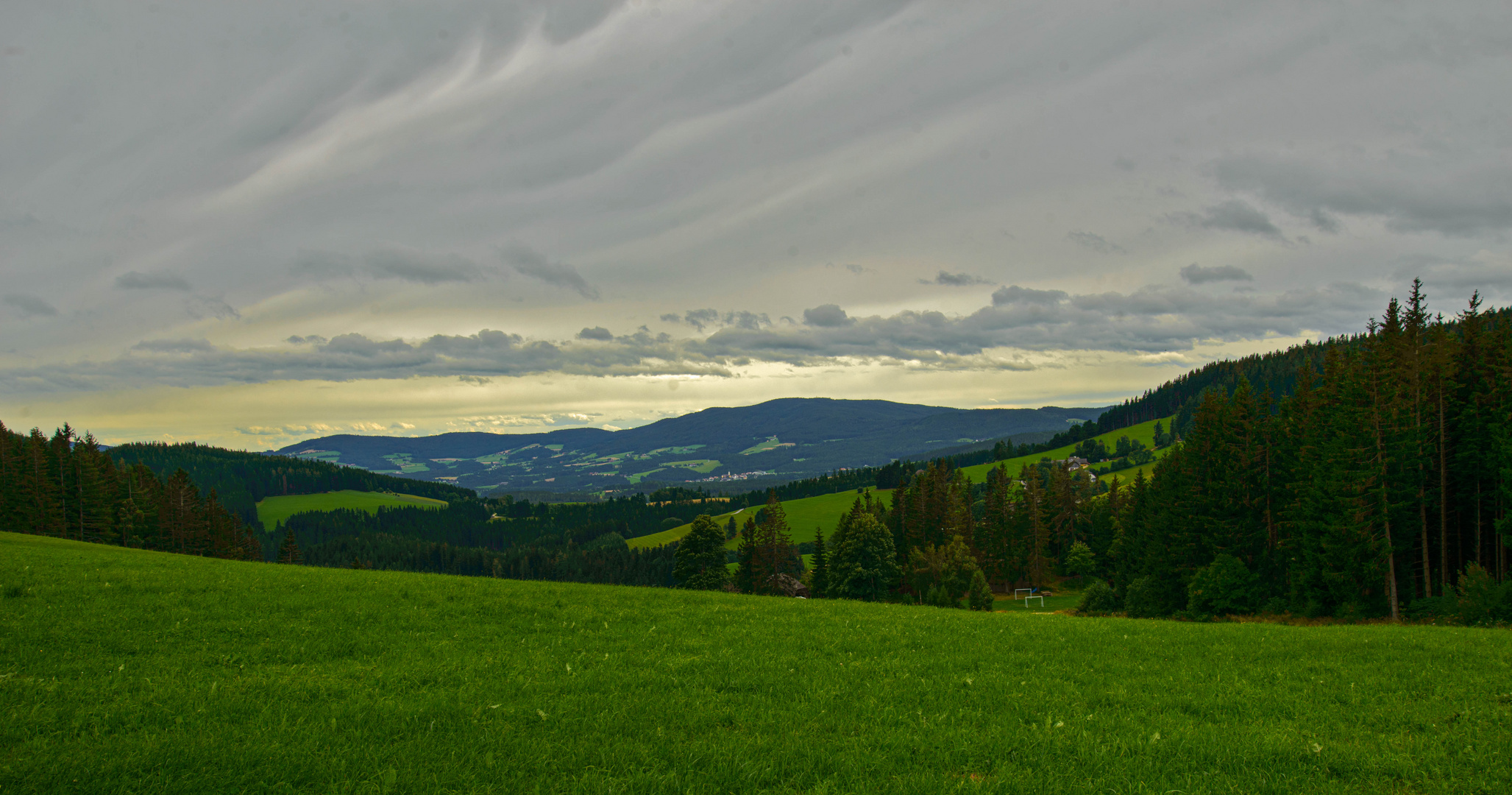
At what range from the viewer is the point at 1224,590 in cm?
5600

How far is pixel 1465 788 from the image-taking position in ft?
28.2

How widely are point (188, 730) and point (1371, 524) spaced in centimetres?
Answer: 6101

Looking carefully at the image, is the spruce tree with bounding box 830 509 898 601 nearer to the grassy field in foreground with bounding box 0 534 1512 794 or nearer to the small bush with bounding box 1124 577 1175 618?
the small bush with bounding box 1124 577 1175 618

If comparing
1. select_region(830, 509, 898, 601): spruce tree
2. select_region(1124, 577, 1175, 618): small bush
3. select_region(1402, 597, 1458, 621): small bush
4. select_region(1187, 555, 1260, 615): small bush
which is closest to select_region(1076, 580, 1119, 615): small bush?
select_region(1124, 577, 1175, 618): small bush

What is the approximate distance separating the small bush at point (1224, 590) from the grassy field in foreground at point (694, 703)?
130 ft

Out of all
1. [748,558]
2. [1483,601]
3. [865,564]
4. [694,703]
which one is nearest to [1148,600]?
[865,564]

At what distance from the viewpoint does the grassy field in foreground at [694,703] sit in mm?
8570

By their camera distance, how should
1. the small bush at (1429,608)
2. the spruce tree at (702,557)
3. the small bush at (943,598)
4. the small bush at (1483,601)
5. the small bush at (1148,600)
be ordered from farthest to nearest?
the small bush at (943,598)
the spruce tree at (702,557)
the small bush at (1148,600)
the small bush at (1429,608)
the small bush at (1483,601)

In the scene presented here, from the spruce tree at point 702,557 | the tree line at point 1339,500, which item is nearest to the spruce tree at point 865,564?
the tree line at point 1339,500

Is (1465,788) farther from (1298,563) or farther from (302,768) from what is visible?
(1298,563)

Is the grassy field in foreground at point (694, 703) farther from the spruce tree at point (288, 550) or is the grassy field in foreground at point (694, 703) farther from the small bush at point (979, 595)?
the spruce tree at point (288, 550)

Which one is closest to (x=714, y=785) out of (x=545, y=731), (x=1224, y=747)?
(x=545, y=731)

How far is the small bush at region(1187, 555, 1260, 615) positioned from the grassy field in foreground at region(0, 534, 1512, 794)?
39.6m

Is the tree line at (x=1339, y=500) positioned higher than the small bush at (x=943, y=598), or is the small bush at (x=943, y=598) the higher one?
the tree line at (x=1339, y=500)
